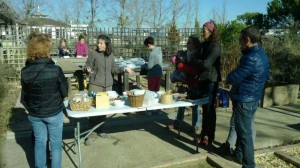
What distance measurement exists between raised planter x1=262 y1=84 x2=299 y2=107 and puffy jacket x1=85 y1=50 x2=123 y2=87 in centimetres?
410

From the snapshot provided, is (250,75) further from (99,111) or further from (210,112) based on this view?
(99,111)

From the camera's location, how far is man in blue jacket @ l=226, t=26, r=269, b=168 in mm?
3428

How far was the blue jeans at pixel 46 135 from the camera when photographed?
3.33 m

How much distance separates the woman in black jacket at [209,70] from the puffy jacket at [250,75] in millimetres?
623

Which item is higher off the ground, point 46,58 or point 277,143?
point 46,58

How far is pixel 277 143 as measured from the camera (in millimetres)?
4941

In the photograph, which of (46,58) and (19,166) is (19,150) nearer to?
(19,166)

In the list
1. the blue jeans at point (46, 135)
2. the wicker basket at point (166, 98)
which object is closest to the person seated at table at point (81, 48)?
the wicker basket at point (166, 98)

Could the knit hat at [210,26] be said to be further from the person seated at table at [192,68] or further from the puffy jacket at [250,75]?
the puffy jacket at [250,75]

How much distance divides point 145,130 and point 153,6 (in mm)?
14830

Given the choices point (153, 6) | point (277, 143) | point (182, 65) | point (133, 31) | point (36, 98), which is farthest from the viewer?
point (153, 6)

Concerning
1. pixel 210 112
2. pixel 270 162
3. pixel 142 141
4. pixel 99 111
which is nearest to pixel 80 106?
pixel 99 111

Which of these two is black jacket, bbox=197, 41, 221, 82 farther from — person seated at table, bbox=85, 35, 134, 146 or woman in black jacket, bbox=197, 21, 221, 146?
person seated at table, bbox=85, 35, 134, 146

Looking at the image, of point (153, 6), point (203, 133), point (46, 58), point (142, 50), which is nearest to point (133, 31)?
point (142, 50)
